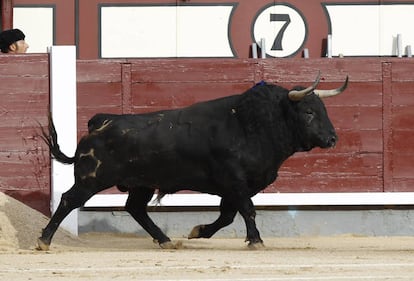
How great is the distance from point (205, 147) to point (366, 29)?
3911 millimetres

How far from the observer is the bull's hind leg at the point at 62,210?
9943 millimetres

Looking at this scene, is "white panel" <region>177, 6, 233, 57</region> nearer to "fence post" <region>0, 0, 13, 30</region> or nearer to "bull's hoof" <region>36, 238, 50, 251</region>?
"fence post" <region>0, 0, 13, 30</region>

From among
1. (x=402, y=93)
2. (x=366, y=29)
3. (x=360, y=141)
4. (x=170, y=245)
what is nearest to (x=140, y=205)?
→ (x=170, y=245)

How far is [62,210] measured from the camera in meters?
10.1

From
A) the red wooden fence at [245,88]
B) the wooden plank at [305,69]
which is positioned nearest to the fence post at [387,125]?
the red wooden fence at [245,88]

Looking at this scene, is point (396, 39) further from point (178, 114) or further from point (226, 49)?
point (178, 114)

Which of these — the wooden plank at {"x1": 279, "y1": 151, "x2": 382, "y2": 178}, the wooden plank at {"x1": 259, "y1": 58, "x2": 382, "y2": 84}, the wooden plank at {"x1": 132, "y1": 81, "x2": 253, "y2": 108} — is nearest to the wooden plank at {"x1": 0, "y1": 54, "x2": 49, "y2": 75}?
the wooden plank at {"x1": 132, "y1": 81, "x2": 253, "y2": 108}

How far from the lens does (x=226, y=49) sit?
536 inches

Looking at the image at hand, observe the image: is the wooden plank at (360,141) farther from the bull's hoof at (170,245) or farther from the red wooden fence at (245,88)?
the bull's hoof at (170,245)

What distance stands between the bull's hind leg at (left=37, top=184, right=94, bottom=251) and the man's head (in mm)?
2201

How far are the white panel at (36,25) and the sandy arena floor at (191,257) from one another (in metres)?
2.64

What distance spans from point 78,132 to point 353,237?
7.63 feet

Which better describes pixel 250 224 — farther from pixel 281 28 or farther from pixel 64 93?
pixel 281 28

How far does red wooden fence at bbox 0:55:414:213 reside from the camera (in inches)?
456
